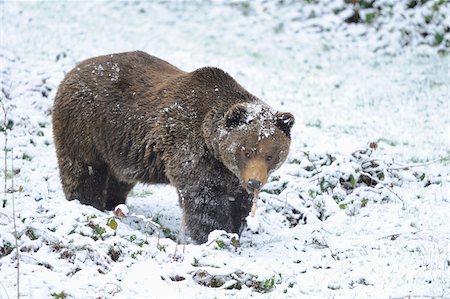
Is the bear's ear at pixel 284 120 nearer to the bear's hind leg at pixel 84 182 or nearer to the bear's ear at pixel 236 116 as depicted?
the bear's ear at pixel 236 116

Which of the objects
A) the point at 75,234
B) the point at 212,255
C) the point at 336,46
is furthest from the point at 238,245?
the point at 336,46

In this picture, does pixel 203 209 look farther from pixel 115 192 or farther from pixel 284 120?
pixel 115 192

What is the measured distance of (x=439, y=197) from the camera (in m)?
8.14

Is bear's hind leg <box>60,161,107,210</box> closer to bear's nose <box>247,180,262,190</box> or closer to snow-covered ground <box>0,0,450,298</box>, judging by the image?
snow-covered ground <box>0,0,450,298</box>

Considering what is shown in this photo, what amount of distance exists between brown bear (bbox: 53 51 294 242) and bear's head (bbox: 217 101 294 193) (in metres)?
0.01

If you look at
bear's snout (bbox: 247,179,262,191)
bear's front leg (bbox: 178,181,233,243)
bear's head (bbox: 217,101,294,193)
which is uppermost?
bear's head (bbox: 217,101,294,193)

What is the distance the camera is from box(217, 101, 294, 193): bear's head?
6.62 m

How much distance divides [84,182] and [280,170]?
267cm

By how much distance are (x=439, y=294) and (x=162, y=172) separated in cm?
339

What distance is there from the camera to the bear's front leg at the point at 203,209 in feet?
22.7

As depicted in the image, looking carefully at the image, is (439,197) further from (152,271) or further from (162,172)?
(152,271)

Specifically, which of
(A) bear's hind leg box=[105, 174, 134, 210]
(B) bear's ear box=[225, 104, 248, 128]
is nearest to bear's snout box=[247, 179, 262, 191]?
(B) bear's ear box=[225, 104, 248, 128]

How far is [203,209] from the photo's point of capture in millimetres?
6941

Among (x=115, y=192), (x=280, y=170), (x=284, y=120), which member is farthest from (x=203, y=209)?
(x=280, y=170)
